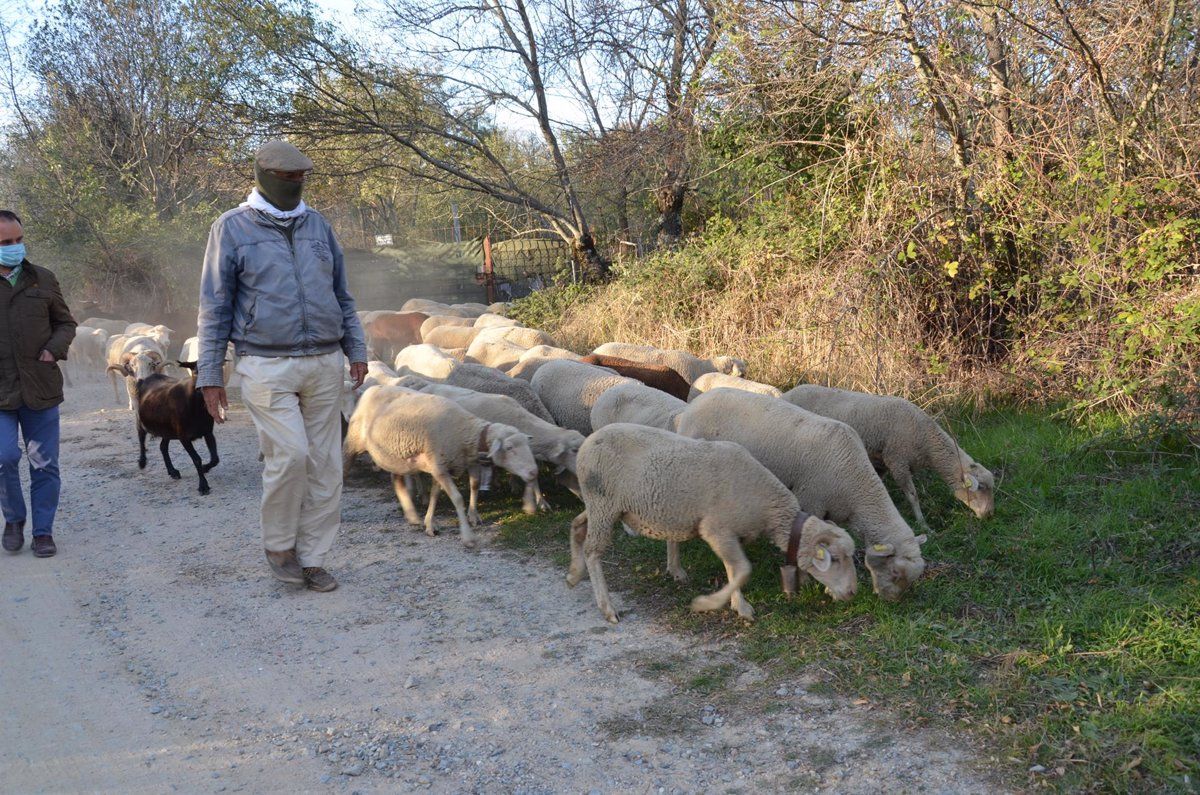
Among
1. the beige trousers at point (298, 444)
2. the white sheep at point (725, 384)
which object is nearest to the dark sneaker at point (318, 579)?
the beige trousers at point (298, 444)

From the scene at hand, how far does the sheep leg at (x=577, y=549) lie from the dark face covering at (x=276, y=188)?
2439 millimetres

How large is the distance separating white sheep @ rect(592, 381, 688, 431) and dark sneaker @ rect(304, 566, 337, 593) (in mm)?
2249

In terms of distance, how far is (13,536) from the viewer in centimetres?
609

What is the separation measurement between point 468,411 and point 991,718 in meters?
4.56

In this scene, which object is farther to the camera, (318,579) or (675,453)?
(318,579)

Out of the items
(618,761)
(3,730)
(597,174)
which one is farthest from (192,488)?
(597,174)

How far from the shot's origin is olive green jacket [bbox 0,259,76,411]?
229 inches

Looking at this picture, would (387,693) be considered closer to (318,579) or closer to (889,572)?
(318,579)

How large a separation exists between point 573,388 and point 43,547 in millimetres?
4168

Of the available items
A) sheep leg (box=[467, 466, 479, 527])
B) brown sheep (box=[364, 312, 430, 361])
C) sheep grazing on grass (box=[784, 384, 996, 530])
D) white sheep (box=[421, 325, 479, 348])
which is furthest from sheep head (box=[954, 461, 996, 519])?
brown sheep (box=[364, 312, 430, 361])

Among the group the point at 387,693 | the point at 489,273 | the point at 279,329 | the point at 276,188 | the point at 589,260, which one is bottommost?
the point at 387,693

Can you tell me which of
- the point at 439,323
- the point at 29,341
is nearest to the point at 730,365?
the point at 439,323

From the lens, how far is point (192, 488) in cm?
792

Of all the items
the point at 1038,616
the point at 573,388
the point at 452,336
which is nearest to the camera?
the point at 1038,616
